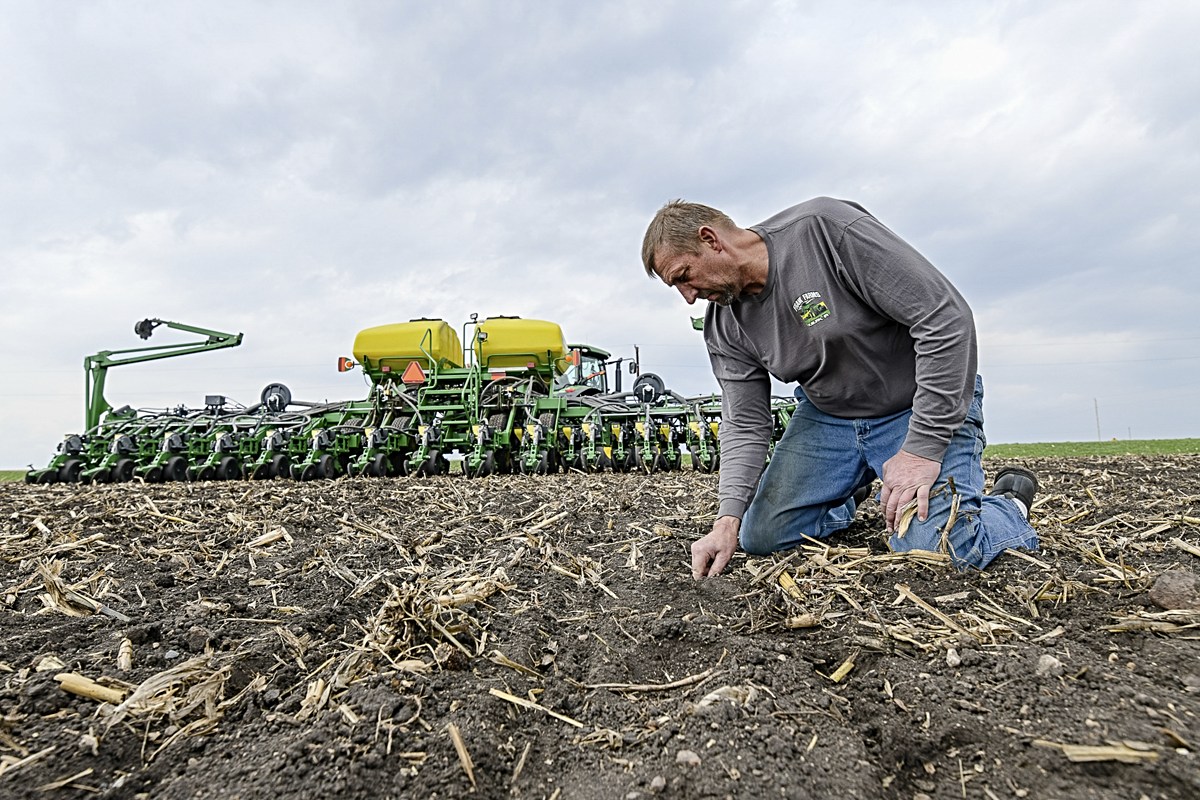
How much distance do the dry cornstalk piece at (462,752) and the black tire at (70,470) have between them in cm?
1182

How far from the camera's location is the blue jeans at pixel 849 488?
2.67 metres

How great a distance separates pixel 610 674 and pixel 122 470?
11.2 m

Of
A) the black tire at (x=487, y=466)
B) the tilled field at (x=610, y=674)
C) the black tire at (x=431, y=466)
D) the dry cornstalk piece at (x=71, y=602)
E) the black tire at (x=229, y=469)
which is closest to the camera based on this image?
the tilled field at (x=610, y=674)

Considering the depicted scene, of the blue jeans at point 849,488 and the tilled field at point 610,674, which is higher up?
the blue jeans at point 849,488

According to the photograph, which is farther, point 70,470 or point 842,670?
point 70,470

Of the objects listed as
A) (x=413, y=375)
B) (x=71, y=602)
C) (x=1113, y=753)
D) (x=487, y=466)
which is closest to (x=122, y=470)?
(x=413, y=375)

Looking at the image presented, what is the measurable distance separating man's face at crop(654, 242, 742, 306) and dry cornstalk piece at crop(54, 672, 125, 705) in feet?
6.72

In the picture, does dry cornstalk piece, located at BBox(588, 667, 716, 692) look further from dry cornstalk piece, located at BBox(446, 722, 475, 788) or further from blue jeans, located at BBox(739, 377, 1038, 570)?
blue jeans, located at BBox(739, 377, 1038, 570)

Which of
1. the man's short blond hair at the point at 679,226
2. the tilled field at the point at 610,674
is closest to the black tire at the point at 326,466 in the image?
the tilled field at the point at 610,674

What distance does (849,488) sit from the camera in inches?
129

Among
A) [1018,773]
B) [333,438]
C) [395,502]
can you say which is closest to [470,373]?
[333,438]

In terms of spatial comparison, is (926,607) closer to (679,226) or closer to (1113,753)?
(1113,753)

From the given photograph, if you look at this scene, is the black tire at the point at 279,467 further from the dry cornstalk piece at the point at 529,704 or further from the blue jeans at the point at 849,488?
the dry cornstalk piece at the point at 529,704

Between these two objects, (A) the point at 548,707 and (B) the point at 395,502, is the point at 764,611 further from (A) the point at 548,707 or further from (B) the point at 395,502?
(B) the point at 395,502
